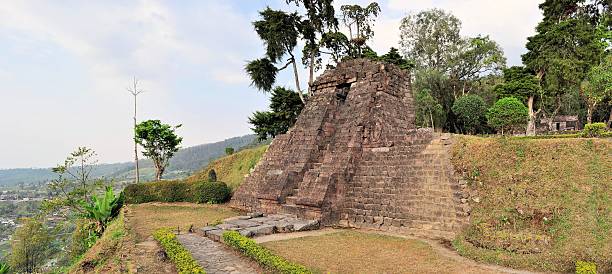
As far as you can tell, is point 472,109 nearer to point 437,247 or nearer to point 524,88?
point 524,88

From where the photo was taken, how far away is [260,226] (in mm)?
9867

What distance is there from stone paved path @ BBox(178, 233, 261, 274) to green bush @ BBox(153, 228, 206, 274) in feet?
1.19

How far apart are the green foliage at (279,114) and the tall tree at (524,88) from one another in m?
17.4

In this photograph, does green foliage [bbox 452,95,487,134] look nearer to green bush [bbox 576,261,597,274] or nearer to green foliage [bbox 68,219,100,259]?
green bush [bbox 576,261,597,274]

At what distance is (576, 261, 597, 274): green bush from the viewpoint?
17.7 ft

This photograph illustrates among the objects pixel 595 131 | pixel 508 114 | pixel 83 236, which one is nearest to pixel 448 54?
pixel 508 114

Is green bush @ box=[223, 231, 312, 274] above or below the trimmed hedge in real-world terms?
below

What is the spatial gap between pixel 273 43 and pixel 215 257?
18.8 metres

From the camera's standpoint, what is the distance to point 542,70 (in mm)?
28266

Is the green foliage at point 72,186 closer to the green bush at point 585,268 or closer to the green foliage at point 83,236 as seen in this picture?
the green foliage at point 83,236

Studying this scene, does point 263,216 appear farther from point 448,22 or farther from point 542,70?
point 448,22

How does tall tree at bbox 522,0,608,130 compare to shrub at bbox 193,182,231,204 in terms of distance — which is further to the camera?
tall tree at bbox 522,0,608,130

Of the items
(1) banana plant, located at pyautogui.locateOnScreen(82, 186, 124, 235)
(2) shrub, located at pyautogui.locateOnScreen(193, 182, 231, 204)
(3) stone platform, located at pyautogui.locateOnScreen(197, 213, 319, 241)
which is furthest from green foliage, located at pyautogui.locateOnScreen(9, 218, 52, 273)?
(3) stone platform, located at pyautogui.locateOnScreen(197, 213, 319, 241)

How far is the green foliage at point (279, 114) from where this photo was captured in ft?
86.4
